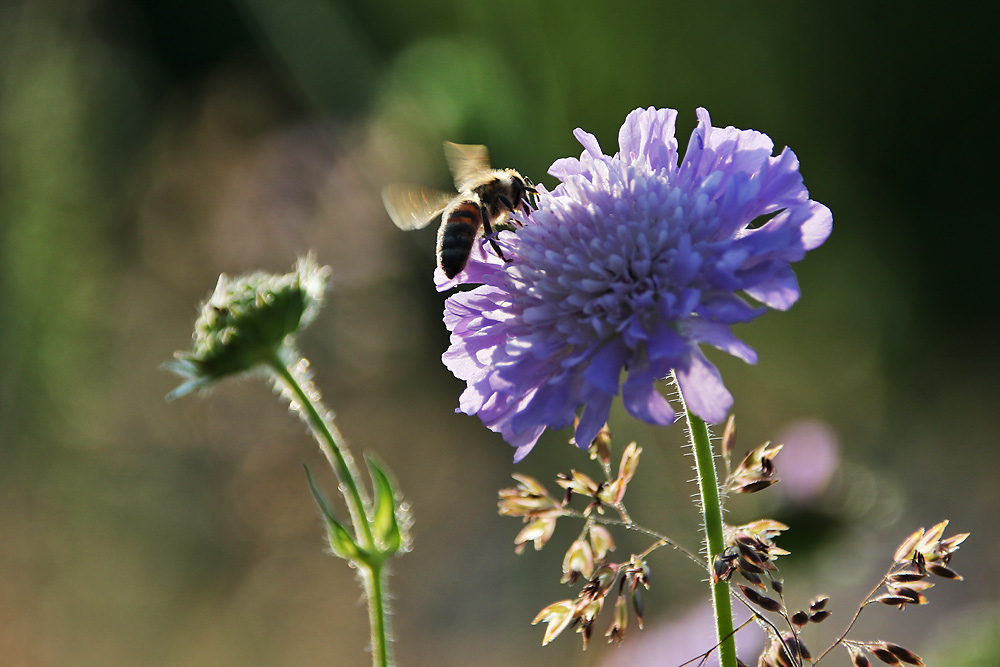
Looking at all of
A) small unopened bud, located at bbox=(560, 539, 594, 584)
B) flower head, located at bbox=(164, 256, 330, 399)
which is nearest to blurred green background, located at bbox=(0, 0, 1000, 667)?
flower head, located at bbox=(164, 256, 330, 399)

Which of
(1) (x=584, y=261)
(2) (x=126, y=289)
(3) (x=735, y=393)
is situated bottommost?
(1) (x=584, y=261)

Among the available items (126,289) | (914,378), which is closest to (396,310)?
(126,289)

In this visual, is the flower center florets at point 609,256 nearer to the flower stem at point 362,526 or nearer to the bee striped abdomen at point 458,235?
the bee striped abdomen at point 458,235

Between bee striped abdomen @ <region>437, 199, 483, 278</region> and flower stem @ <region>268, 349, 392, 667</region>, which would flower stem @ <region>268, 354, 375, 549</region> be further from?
bee striped abdomen @ <region>437, 199, 483, 278</region>

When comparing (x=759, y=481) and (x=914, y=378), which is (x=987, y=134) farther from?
(x=759, y=481)

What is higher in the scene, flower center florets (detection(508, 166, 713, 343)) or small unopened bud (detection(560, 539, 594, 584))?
flower center florets (detection(508, 166, 713, 343))

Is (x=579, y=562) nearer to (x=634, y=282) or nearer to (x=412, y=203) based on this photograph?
(x=634, y=282)
